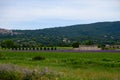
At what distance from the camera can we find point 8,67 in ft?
62.8

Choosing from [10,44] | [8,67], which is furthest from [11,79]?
[10,44]

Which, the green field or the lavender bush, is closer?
the lavender bush

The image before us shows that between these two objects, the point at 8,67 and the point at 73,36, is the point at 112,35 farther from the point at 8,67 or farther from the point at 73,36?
the point at 8,67

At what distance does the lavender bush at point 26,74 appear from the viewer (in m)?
16.3

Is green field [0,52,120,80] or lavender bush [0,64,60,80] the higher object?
lavender bush [0,64,60,80]

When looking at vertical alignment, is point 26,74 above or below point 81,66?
above

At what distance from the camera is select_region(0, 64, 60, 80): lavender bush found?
16.3 m

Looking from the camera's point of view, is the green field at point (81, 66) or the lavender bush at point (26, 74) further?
the green field at point (81, 66)

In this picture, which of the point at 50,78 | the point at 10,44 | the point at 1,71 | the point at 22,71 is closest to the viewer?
the point at 50,78

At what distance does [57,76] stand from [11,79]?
2497mm

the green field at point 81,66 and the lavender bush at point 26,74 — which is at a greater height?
the lavender bush at point 26,74

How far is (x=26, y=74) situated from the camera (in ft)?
55.7

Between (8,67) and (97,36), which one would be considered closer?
(8,67)

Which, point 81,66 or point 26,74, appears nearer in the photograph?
point 26,74
